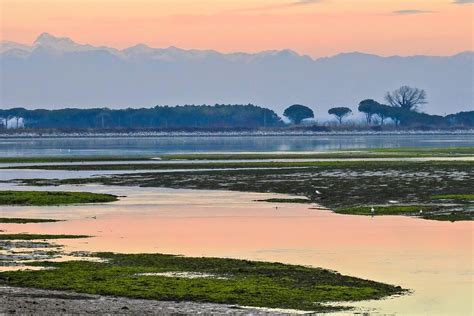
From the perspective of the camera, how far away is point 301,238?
136 ft

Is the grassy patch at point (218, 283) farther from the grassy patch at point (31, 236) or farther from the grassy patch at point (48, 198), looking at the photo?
the grassy patch at point (48, 198)

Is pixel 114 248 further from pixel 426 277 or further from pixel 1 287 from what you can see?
pixel 426 277

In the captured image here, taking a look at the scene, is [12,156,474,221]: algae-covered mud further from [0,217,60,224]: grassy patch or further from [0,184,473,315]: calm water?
[0,217,60,224]: grassy patch

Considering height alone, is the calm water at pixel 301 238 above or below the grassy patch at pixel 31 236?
below

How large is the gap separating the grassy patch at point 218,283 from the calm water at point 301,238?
4.14 ft

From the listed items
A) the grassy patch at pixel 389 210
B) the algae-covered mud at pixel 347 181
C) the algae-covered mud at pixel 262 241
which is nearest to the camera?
the algae-covered mud at pixel 262 241

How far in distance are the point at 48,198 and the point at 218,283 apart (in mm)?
32643

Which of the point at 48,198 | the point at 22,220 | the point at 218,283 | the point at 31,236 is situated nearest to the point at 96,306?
the point at 218,283

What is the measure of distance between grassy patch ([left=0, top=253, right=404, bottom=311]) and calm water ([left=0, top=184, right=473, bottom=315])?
1263 mm

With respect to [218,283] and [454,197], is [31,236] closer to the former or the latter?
[218,283]

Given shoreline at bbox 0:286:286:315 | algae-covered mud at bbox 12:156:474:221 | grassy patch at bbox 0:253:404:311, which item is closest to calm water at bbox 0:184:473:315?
grassy patch at bbox 0:253:404:311

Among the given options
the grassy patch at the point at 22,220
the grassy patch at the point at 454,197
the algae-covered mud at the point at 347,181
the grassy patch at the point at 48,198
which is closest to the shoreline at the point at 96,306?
the grassy patch at the point at 22,220

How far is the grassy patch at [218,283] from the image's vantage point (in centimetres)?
2775

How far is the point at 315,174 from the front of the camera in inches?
3228
